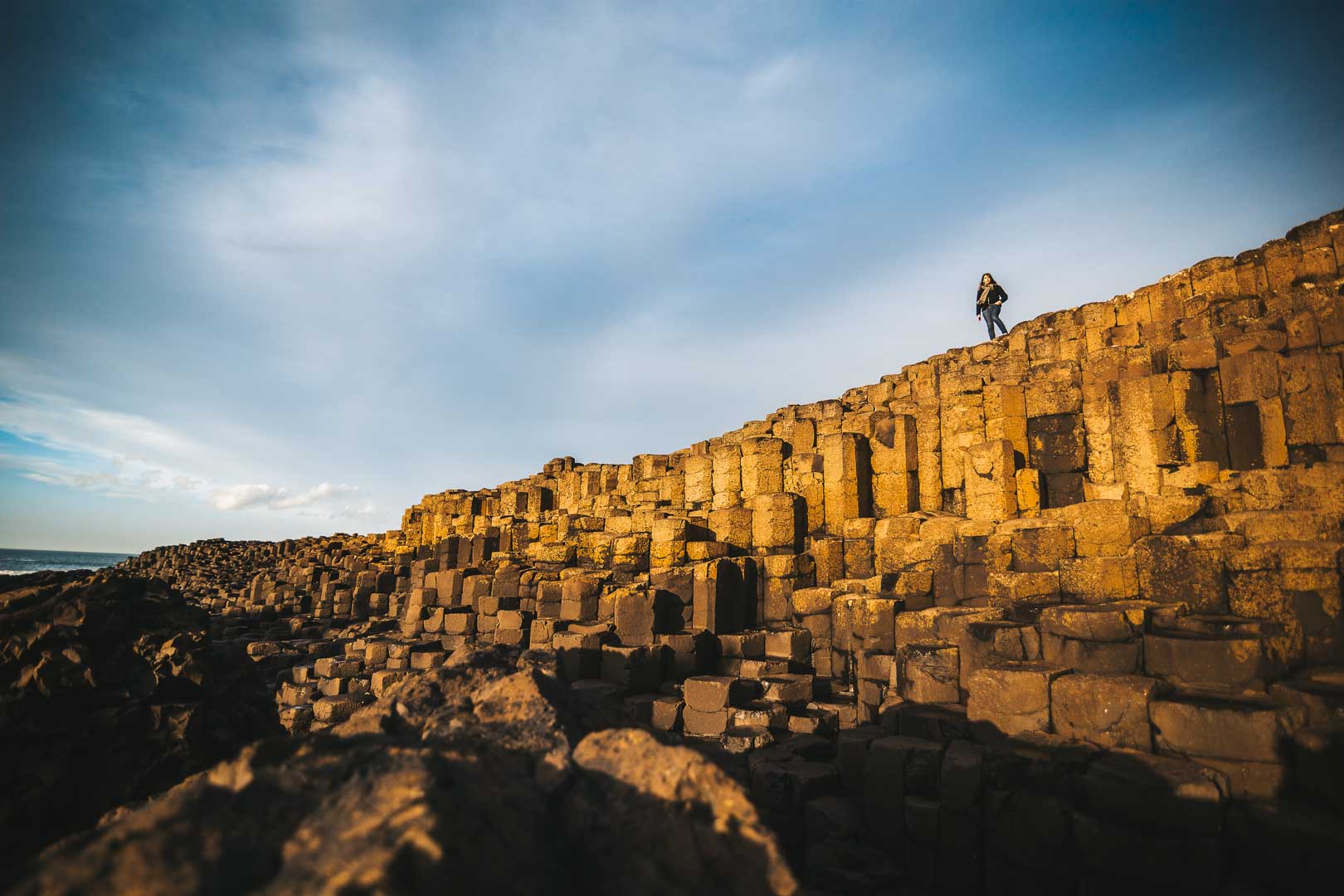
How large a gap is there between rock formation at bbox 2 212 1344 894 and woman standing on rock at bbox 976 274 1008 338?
A: 198 centimetres

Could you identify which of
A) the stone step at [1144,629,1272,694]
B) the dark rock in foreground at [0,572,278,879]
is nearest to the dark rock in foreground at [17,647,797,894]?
the dark rock in foreground at [0,572,278,879]

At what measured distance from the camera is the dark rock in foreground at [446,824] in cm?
181

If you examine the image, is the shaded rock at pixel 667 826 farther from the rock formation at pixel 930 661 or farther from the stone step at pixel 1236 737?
the stone step at pixel 1236 737

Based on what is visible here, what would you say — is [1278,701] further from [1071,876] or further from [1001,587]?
[1001,587]

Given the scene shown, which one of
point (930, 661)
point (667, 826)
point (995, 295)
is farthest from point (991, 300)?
point (667, 826)

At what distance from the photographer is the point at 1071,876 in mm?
5105

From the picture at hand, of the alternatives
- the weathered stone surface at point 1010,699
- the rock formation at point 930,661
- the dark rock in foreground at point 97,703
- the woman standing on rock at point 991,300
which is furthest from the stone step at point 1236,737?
the woman standing on rock at point 991,300

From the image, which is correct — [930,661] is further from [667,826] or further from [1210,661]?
[667,826]

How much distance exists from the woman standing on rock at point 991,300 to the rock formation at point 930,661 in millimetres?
1982

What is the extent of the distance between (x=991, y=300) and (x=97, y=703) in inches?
849

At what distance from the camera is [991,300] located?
65.9 feet

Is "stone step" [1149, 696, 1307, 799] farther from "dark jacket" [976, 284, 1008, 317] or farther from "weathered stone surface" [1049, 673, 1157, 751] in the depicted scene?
"dark jacket" [976, 284, 1008, 317]

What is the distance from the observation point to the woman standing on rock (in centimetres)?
1995

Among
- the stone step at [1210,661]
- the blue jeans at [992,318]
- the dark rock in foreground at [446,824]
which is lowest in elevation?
the stone step at [1210,661]
